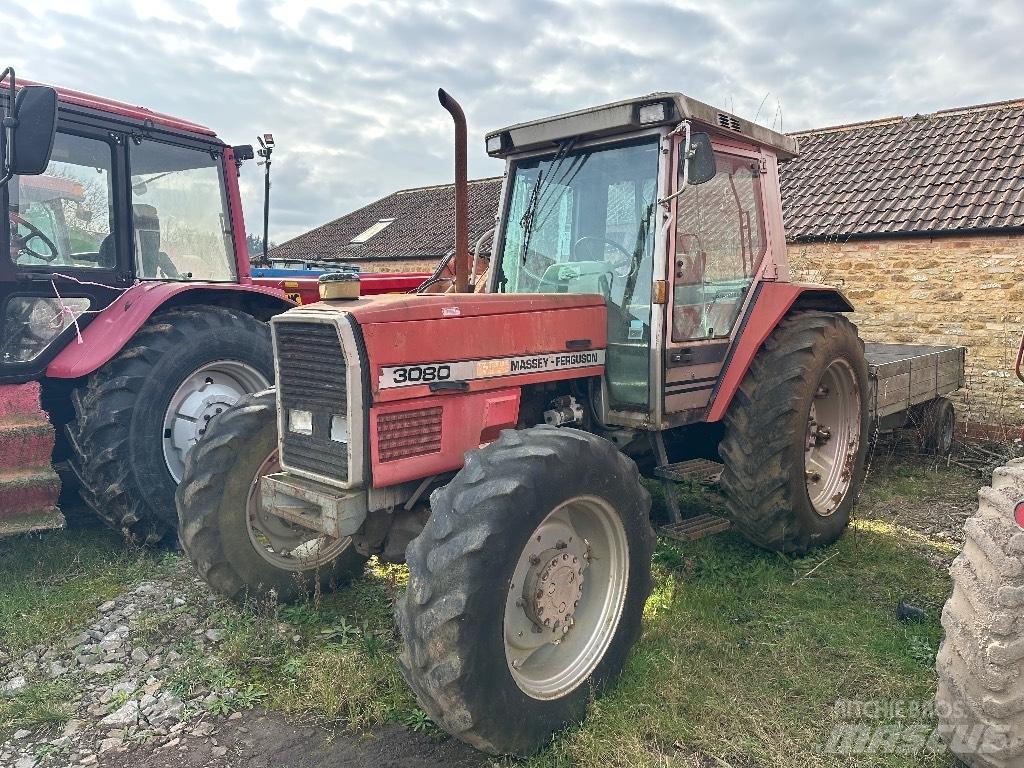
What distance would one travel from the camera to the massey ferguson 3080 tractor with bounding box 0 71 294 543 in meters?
3.90

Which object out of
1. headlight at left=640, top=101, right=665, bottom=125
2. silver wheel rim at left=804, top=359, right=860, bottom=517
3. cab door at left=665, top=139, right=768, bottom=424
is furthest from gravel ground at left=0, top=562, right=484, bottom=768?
silver wheel rim at left=804, top=359, right=860, bottom=517

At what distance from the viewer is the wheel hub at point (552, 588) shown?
2617 mm

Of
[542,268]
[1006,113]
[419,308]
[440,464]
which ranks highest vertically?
[1006,113]

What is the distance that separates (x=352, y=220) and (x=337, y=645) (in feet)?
78.6

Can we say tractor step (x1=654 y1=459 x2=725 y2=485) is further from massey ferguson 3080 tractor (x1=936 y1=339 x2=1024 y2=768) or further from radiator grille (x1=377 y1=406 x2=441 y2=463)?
massey ferguson 3080 tractor (x1=936 y1=339 x2=1024 y2=768)

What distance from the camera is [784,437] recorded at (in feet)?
12.6

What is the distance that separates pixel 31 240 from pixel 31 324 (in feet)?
1.55

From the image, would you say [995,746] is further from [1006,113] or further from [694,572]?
[1006,113]

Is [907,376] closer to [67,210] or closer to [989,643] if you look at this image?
[989,643]

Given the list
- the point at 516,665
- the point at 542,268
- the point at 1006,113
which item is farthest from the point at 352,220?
the point at 516,665

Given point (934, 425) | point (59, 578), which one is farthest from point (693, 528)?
point (934, 425)

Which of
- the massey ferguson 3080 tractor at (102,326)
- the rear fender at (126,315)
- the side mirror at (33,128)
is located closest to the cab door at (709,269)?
the massey ferguson 3080 tractor at (102,326)

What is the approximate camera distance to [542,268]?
389 cm

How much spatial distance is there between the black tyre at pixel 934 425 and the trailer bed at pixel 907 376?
171 millimetres
